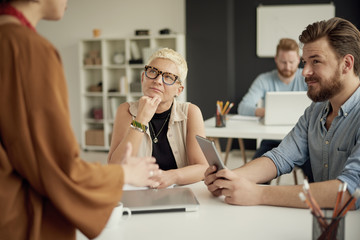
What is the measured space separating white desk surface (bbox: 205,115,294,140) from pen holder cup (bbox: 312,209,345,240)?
2.09 metres

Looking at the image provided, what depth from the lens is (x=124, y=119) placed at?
212 cm

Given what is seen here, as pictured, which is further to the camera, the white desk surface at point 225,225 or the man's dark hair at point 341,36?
the man's dark hair at point 341,36

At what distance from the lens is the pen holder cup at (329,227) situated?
982mm

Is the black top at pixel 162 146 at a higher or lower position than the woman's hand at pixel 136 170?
lower

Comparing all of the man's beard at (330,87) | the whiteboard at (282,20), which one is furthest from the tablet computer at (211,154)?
the whiteboard at (282,20)

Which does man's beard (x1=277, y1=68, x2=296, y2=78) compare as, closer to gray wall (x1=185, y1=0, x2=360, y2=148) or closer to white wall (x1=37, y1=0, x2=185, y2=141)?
gray wall (x1=185, y1=0, x2=360, y2=148)

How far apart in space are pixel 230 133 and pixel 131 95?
3745 millimetres

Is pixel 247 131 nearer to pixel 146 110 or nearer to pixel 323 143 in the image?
pixel 323 143

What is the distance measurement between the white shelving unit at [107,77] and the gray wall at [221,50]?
15.2 inches

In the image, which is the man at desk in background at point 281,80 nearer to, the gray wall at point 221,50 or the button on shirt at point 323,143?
the gray wall at point 221,50

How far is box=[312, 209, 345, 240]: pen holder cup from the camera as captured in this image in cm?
98

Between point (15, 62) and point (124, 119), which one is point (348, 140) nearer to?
point (124, 119)

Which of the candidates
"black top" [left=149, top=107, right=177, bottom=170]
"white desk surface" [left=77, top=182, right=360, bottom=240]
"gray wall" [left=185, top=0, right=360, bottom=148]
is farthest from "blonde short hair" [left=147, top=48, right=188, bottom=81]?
"gray wall" [left=185, top=0, right=360, bottom=148]

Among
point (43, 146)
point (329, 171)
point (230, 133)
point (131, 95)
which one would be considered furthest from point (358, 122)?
point (131, 95)
